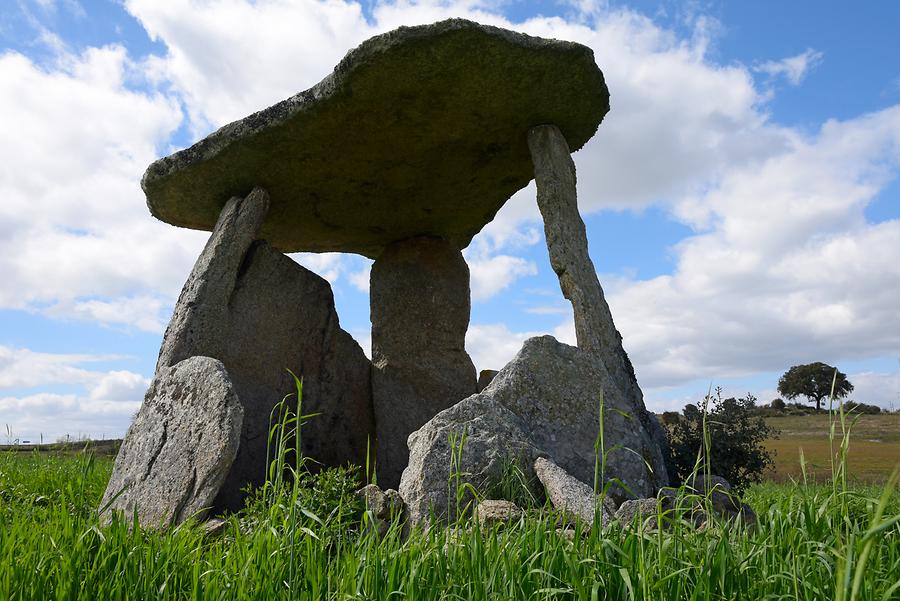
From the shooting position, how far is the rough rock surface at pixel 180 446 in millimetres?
7172

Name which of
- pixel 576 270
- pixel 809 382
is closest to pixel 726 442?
pixel 576 270

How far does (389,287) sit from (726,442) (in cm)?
558

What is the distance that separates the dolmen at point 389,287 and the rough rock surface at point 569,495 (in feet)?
1.07

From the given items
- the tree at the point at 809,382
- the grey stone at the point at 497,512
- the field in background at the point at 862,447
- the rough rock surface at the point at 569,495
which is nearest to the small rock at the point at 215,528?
the grey stone at the point at 497,512

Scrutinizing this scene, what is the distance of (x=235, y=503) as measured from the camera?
9281 mm

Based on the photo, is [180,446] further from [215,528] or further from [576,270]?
[576,270]

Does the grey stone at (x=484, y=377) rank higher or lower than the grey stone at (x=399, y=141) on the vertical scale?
lower

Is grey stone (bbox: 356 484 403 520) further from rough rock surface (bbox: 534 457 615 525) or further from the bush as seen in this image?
the bush

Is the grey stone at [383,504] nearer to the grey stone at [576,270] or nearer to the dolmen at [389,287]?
the dolmen at [389,287]

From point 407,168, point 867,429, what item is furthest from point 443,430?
point 867,429

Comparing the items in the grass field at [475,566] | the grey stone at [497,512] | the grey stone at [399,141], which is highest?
the grey stone at [399,141]

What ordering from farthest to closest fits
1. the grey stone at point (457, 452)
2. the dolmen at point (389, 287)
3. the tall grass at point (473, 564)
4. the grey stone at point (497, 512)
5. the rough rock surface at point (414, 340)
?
the rough rock surface at point (414, 340) < the dolmen at point (389, 287) < the grey stone at point (457, 452) < the grey stone at point (497, 512) < the tall grass at point (473, 564)

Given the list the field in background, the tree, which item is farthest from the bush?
the tree

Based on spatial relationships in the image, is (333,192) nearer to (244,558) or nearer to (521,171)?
(521,171)
